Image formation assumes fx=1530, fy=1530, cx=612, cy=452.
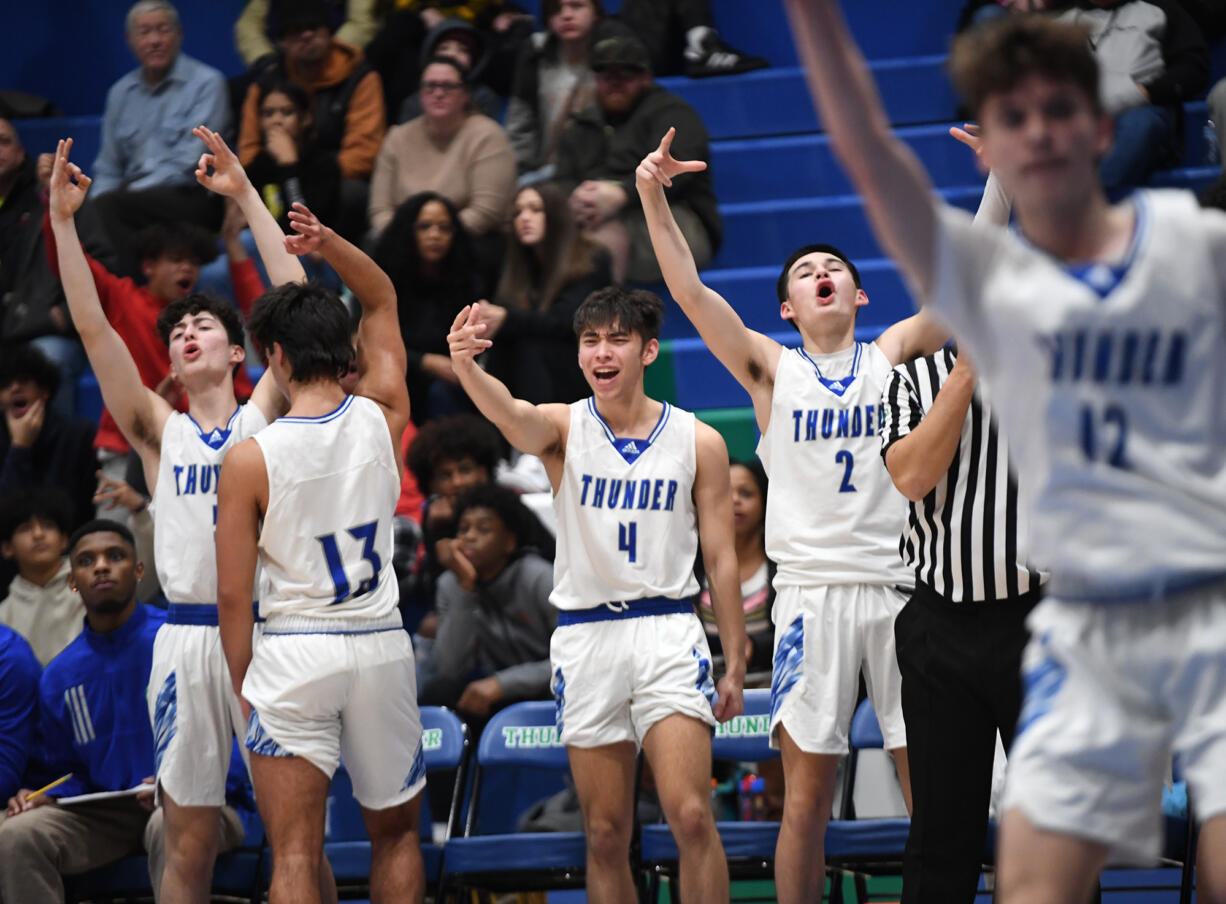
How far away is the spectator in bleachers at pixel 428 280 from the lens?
8102 millimetres

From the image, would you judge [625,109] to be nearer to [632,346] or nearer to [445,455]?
[445,455]

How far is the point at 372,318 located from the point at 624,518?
1.17 m

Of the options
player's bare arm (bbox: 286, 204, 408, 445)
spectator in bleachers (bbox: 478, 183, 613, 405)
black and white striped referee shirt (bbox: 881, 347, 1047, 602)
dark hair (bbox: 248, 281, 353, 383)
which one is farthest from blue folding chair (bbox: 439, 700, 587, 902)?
spectator in bleachers (bbox: 478, 183, 613, 405)

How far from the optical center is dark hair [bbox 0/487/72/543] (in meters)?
7.29

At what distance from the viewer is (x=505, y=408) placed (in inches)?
210

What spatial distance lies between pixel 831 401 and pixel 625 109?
396 cm

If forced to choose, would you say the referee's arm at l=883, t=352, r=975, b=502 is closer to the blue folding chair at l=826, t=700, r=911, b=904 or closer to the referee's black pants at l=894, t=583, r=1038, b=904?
the referee's black pants at l=894, t=583, r=1038, b=904

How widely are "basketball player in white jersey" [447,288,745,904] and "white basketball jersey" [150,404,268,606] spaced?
974 millimetres

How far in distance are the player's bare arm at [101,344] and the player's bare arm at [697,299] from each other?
79.0 inches

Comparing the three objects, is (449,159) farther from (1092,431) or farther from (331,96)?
(1092,431)

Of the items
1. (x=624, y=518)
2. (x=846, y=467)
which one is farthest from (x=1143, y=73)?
(x=624, y=518)

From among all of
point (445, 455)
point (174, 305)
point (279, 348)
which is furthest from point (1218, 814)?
point (445, 455)

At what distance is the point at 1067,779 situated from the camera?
2.57 m

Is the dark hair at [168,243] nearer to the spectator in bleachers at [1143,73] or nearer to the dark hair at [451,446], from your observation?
the dark hair at [451,446]
